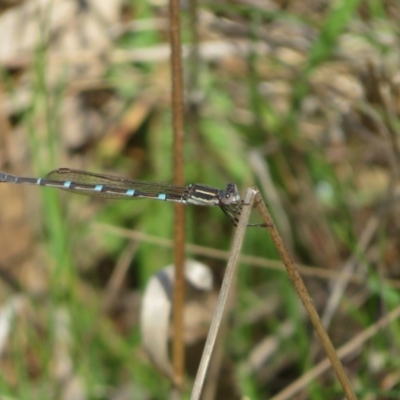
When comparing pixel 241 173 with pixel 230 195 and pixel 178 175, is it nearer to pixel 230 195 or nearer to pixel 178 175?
pixel 230 195

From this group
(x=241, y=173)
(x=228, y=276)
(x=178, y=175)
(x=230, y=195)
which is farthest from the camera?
(x=241, y=173)

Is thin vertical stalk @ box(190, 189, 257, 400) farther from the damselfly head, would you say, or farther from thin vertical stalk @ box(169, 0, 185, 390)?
the damselfly head

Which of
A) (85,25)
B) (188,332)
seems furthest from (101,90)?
(188,332)

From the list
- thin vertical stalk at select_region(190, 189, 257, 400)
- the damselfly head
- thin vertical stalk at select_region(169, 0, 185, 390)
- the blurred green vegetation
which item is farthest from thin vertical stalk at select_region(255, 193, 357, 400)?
the blurred green vegetation

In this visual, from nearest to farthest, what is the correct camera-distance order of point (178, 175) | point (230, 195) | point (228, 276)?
point (228, 276) → point (178, 175) → point (230, 195)

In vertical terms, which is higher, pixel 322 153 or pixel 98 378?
pixel 322 153

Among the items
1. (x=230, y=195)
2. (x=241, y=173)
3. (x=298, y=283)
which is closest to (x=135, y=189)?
(x=230, y=195)

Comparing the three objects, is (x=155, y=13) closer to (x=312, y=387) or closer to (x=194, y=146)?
(x=194, y=146)

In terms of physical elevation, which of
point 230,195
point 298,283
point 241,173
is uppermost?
point 241,173
